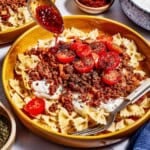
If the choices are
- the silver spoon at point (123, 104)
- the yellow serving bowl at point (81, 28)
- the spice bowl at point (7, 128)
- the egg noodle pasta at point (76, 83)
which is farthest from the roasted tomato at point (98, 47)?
the spice bowl at point (7, 128)

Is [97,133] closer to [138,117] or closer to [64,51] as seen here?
[138,117]

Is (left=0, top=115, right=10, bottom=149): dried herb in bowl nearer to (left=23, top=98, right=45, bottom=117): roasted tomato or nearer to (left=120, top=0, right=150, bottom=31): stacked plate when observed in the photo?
(left=23, top=98, right=45, bottom=117): roasted tomato

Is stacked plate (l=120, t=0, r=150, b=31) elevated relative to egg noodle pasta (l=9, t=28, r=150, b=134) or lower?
elevated

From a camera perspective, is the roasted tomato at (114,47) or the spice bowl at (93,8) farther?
the spice bowl at (93,8)

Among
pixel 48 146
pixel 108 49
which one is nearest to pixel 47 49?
pixel 108 49

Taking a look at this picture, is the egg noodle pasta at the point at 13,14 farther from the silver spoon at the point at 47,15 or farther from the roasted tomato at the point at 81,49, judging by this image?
the roasted tomato at the point at 81,49

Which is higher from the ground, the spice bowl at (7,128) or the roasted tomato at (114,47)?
the roasted tomato at (114,47)

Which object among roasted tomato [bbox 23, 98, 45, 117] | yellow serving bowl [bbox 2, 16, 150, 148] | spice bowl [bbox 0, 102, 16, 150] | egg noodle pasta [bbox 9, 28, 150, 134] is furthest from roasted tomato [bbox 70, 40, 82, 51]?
spice bowl [bbox 0, 102, 16, 150]
